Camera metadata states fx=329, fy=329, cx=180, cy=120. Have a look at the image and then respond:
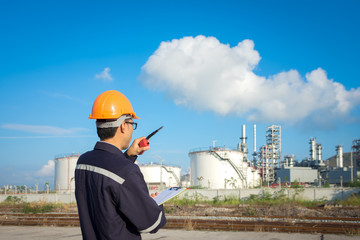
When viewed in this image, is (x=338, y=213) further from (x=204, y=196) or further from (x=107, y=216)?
(x=107, y=216)

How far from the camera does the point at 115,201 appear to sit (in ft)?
7.19

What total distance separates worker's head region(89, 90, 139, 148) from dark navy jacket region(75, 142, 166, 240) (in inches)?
7.2

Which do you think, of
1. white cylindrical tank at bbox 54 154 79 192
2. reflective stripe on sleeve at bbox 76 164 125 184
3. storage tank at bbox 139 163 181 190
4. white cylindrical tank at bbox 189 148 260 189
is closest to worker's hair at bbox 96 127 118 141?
reflective stripe on sleeve at bbox 76 164 125 184

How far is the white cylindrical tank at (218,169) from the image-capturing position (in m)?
45.2

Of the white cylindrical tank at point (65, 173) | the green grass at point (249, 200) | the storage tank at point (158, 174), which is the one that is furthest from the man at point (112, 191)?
the storage tank at point (158, 174)

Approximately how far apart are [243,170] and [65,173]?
1104 inches

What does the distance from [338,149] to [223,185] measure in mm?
26099

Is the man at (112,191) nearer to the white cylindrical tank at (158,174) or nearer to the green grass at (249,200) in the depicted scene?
the green grass at (249,200)

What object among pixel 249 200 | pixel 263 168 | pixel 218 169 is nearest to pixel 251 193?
pixel 249 200

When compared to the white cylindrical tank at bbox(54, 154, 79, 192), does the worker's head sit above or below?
above

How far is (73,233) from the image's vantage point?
1149 cm

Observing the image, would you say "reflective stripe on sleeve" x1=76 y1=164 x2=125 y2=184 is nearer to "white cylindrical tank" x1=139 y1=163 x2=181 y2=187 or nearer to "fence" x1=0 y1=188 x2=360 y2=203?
"fence" x1=0 y1=188 x2=360 y2=203

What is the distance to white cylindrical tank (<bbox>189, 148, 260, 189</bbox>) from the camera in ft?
148

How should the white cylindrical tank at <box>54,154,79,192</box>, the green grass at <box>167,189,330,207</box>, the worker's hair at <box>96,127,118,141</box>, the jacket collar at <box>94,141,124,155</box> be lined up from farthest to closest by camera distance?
the white cylindrical tank at <box>54,154,79,192</box> → the green grass at <box>167,189,330,207</box> → the worker's hair at <box>96,127,118,141</box> → the jacket collar at <box>94,141,124,155</box>
